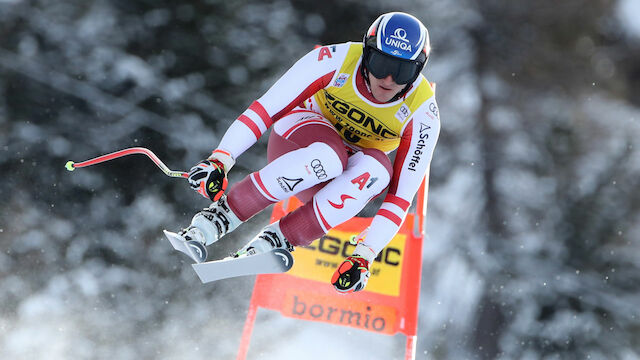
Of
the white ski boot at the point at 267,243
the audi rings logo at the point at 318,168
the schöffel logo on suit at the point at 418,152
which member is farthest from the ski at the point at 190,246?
the schöffel logo on suit at the point at 418,152

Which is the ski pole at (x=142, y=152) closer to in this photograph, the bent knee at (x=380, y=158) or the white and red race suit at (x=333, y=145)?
the white and red race suit at (x=333, y=145)

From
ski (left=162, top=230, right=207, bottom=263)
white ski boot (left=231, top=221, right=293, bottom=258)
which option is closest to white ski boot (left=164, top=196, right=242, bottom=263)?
ski (left=162, top=230, right=207, bottom=263)

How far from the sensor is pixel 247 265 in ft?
8.13

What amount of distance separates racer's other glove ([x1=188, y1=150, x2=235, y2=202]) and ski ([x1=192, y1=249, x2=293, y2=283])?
0.27m

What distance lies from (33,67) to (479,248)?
12.0 ft

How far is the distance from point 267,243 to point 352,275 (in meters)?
0.38

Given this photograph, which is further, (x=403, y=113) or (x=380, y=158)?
(x=403, y=113)

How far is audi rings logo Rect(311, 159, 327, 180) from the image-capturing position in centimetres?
255

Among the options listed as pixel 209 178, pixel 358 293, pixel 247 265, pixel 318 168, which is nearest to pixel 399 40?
pixel 318 168

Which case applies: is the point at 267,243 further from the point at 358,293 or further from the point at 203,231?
the point at 358,293

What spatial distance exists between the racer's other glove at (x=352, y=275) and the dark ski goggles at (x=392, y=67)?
77cm

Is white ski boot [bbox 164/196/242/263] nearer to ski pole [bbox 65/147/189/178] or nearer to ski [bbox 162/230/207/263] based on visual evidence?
ski [bbox 162/230/207/263]

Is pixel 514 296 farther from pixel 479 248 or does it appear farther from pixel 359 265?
pixel 359 265

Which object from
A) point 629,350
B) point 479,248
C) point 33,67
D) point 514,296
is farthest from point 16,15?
point 629,350
